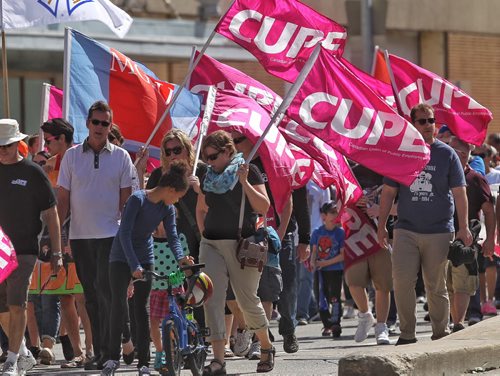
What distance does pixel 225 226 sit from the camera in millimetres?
11406

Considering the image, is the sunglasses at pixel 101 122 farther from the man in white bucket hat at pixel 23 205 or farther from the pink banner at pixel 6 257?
the pink banner at pixel 6 257

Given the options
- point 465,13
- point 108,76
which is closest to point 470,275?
point 108,76

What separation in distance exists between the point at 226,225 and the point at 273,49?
2625 millimetres

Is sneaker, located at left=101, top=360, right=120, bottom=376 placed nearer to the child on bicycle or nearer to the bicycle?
the child on bicycle

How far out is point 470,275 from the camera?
1484 centimetres

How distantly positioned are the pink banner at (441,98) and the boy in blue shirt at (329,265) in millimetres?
2159

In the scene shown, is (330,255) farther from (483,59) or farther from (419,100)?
(483,59)

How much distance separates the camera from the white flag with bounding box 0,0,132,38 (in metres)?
14.1

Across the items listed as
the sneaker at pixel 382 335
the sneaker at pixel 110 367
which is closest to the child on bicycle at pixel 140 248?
the sneaker at pixel 110 367

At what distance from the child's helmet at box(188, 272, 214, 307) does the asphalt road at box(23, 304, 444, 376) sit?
1008 mm

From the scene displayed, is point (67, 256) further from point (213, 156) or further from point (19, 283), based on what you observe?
point (213, 156)

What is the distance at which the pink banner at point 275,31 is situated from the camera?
13.5 meters

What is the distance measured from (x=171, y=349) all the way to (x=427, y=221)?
3053mm

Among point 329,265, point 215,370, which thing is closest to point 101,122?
point 215,370
